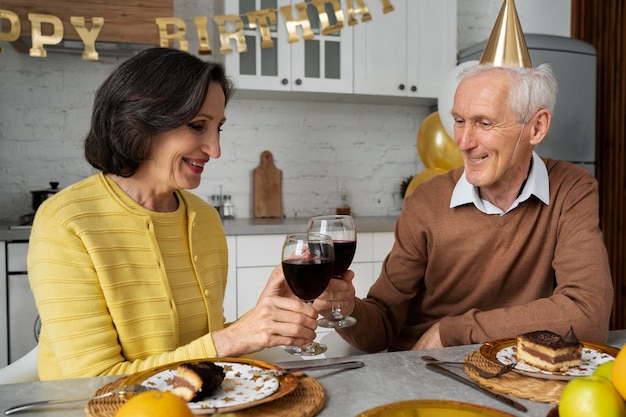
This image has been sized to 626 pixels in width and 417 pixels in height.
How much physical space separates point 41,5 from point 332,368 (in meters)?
2.67

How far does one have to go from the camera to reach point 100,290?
1.25 metres

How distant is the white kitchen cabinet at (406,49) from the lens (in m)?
3.59

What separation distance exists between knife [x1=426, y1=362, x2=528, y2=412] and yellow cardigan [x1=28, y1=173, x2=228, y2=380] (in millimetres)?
416

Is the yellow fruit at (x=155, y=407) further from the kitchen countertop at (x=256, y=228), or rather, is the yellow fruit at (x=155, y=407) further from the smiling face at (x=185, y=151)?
the kitchen countertop at (x=256, y=228)

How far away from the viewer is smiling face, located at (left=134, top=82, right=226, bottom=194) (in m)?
1.42

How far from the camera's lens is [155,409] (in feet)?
2.05

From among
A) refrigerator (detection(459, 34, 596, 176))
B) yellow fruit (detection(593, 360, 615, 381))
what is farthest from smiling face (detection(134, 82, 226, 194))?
refrigerator (detection(459, 34, 596, 176))

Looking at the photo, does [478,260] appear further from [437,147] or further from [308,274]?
[437,147]

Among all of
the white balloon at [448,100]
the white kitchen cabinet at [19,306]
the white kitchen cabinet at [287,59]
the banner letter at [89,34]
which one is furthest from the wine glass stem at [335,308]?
the white kitchen cabinet at [287,59]

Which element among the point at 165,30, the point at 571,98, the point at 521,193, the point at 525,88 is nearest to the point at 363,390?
the point at 521,193

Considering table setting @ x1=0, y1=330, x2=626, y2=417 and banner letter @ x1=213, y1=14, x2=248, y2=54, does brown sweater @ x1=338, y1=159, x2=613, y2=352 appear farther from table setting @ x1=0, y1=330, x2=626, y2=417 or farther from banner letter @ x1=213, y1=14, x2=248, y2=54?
banner letter @ x1=213, y1=14, x2=248, y2=54

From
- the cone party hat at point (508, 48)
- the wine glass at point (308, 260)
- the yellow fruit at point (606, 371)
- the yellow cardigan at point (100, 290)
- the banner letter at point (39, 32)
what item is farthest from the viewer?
the banner letter at point (39, 32)

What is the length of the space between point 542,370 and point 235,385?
482mm

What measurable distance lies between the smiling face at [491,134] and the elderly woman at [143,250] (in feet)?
2.16
